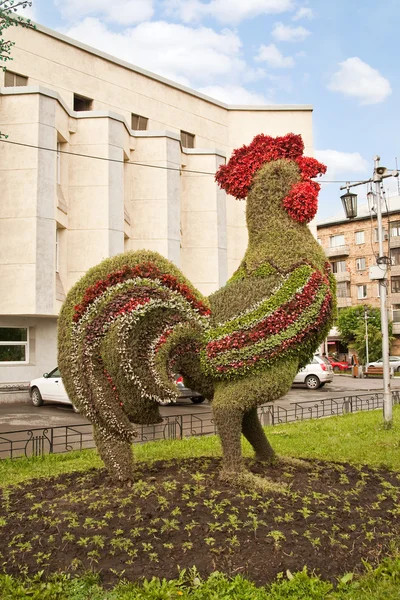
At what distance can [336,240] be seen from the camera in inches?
1925

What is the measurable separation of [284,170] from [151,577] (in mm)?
4645

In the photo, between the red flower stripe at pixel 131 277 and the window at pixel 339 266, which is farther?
the window at pixel 339 266

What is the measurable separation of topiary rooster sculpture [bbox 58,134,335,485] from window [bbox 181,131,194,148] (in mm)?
19803

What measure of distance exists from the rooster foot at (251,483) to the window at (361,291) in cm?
4291

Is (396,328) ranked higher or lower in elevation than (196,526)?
higher

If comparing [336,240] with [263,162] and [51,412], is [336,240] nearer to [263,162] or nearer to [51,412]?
[51,412]

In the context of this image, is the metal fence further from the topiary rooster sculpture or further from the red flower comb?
the red flower comb

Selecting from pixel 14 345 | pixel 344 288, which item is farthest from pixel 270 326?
pixel 344 288

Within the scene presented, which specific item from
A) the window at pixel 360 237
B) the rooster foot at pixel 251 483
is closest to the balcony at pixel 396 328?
the window at pixel 360 237

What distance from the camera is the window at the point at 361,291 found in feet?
153

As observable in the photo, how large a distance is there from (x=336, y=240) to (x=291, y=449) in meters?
41.7

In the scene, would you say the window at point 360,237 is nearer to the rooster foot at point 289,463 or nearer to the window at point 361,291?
the window at point 361,291

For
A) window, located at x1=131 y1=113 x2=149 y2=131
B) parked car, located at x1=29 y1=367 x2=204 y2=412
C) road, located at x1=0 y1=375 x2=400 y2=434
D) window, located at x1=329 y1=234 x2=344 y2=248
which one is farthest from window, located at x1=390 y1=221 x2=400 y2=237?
parked car, located at x1=29 y1=367 x2=204 y2=412

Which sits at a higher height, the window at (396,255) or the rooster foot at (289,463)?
the window at (396,255)
